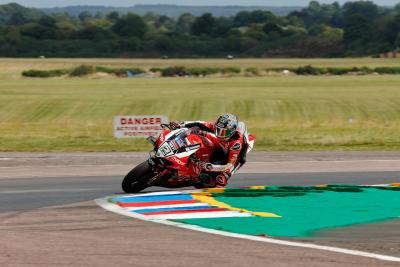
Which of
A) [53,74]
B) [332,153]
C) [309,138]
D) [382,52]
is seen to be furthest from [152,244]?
[382,52]

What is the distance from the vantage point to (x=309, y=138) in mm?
33500

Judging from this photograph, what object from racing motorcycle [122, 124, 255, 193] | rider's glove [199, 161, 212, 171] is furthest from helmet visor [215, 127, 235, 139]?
rider's glove [199, 161, 212, 171]

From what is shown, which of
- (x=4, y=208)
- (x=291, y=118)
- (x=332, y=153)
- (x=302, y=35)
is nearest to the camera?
(x=4, y=208)

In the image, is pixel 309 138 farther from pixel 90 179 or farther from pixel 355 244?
pixel 355 244

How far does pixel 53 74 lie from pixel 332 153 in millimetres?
75708

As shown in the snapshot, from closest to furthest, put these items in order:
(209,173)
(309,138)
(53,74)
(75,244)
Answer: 1. (75,244)
2. (209,173)
3. (309,138)
4. (53,74)

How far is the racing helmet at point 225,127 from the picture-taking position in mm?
17562

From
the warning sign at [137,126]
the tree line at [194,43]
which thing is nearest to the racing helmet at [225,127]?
the warning sign at [137,126]

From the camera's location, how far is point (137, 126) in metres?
31.6

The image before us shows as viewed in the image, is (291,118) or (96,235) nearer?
(96,235)

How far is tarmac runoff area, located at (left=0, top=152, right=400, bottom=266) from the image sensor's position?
434 inches

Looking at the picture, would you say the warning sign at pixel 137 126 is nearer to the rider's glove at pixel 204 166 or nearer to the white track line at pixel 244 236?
the rider's glove at pixel 204 166

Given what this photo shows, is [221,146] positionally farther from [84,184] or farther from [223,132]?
[84,184]

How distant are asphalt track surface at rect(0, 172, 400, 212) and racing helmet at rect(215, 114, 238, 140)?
1457 millimetres
